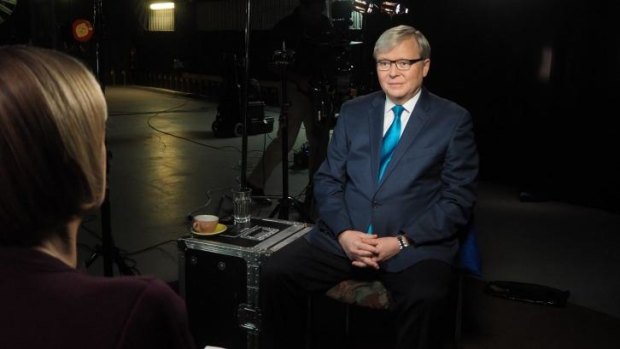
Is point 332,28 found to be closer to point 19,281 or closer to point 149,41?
point 19,281

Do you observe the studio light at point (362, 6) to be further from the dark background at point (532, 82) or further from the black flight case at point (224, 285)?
the black flight case at point (224, 285)

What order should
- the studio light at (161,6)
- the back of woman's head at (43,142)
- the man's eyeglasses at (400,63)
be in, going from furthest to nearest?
1. the studio light at (161,6)
2. the man's eyeglasses at (400,63)
3. the back of woman's head at (43,142)

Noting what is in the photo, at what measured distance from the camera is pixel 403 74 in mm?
2264

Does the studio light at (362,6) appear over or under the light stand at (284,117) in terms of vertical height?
over

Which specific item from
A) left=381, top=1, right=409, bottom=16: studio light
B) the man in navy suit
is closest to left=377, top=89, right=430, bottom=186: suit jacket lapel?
the man in navy suit

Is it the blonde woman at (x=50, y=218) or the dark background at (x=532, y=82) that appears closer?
the blonde woman at (x=50, y=218)

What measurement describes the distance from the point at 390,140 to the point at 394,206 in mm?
275

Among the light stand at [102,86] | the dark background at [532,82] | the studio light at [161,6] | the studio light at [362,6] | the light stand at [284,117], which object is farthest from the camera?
the studio light at [161,6]

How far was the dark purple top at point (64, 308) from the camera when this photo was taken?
26.3 inches

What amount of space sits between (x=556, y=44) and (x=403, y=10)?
4.66 ft

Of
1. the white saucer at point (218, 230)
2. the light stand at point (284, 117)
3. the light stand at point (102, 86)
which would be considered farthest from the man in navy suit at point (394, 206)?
the light stand at point (284, 117)

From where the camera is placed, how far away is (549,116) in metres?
4.65

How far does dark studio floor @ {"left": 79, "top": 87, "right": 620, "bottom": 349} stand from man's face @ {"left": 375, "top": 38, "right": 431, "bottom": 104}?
1.08 metres

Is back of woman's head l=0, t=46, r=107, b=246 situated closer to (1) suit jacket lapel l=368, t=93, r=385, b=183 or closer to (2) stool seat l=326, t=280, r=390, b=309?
(2) stool seat l=326, t=280, r=390, b=309
